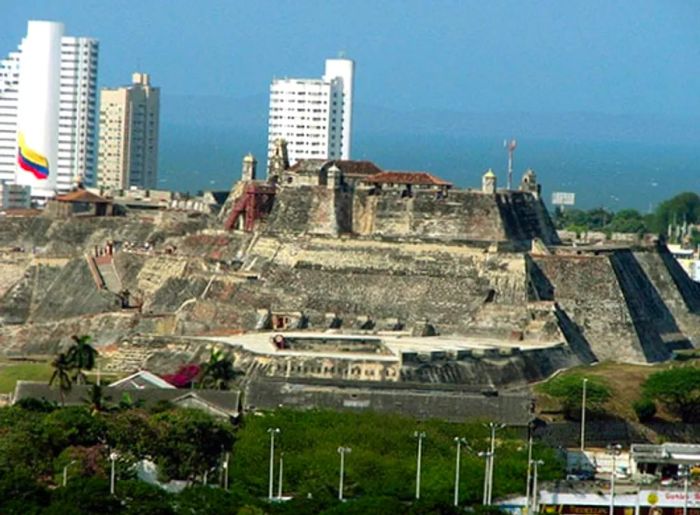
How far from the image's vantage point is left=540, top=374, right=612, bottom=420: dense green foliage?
378 ft

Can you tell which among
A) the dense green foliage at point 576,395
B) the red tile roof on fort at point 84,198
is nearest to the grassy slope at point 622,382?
the dense green foliage at point 576,395

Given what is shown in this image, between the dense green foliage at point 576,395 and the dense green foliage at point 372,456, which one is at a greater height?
the dense green foliage at point 576,395

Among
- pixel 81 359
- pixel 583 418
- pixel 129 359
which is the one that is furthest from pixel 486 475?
pixel 129 359

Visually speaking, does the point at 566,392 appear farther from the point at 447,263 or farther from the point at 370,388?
the point at 447,263

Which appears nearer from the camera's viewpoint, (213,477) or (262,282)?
(213,477)

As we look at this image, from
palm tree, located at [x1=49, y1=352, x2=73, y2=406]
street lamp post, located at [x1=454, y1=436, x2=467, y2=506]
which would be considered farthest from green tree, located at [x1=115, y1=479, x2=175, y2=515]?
palm tree, located at [x1=49, y1=352, x2=73, y2=406]

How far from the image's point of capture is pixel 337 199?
472 ft

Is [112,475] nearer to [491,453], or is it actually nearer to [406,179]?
[491,453]

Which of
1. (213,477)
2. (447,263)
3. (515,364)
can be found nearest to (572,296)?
(447,263)

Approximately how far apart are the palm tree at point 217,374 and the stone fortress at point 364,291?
805 mm

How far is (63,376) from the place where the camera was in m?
109

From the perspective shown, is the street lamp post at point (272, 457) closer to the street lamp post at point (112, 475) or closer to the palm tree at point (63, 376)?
the street lamp post at point (112, 475)

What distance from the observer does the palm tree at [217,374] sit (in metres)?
114

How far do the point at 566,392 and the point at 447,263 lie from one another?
857 inches
